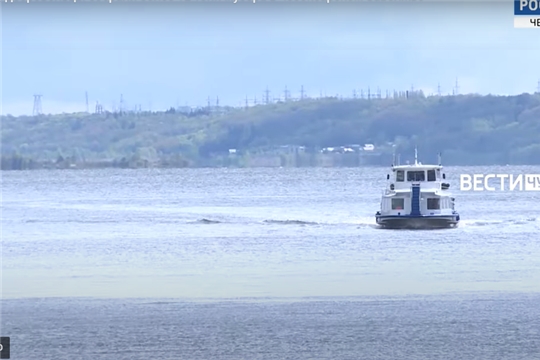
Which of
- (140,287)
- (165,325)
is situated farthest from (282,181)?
(165,325)

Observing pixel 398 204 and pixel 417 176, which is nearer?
pixel 417 176

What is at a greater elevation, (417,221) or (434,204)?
(434,204)

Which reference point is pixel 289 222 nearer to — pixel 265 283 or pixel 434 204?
pixel 434 204

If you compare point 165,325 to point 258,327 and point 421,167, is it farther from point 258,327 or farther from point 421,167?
point 421,167

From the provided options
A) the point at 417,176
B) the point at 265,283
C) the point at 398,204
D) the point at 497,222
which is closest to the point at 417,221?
the point at 398,204

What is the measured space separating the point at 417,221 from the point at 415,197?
0.39 meters

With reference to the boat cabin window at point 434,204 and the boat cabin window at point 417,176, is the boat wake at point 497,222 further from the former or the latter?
the boat cabin window at point 417,176

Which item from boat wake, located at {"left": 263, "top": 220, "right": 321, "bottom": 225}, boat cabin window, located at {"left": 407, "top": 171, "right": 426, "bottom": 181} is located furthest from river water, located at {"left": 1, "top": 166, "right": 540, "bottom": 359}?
boat cabin window, located at {"left": 407, "top": 171, "right": 426, "bottom": 181}

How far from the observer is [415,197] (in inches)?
768

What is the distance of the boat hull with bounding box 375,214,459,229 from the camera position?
64.6 ft

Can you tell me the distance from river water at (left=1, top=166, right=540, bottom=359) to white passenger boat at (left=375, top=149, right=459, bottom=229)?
0.27 metres

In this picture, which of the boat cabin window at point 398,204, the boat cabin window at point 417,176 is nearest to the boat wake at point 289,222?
the boat cabin window at point 398,204

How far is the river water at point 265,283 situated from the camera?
9992mm

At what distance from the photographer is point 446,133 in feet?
107
